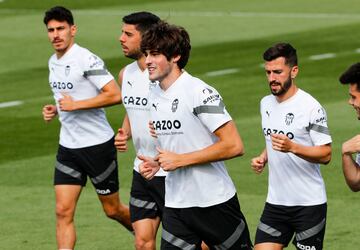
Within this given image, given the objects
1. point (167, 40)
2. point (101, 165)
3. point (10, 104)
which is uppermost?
point (167, 40)

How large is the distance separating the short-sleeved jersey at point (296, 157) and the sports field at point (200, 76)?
2.51 meters

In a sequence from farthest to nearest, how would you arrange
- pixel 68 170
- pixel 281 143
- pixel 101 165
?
1. pixel 101 165
2. pixel 68 170
3. pixel 281 143

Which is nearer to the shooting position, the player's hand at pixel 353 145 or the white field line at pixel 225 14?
the player's hand at pixel 353 145

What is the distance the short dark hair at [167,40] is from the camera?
11.2 metres

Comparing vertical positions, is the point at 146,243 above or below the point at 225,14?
above

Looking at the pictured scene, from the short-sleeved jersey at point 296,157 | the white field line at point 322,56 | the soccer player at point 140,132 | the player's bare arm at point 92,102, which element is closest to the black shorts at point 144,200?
the soccer player at point 140,132

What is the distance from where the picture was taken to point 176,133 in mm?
11320

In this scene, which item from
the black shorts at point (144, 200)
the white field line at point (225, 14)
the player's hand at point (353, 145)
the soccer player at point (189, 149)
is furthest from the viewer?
the white field line at point (225, 14)

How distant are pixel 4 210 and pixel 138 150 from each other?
3971mm

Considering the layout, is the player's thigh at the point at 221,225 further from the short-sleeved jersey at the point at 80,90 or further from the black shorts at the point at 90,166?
the short-sleeved jersey at the point at 80,90

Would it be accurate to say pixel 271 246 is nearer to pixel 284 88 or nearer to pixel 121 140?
pixel 284 88

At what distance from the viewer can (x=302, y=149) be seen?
460 inches

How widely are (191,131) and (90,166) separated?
130 inches

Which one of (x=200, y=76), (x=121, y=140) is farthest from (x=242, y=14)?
(x=121, y=140)
